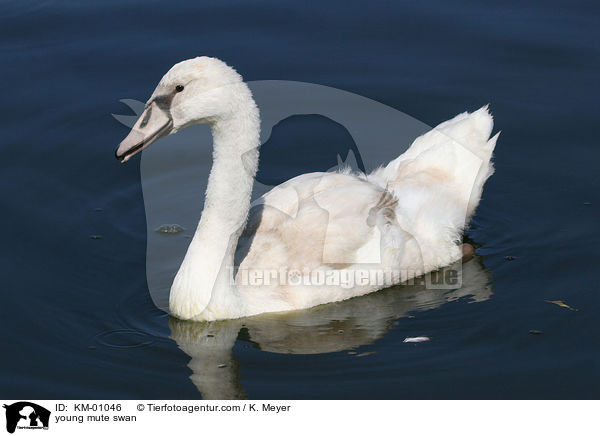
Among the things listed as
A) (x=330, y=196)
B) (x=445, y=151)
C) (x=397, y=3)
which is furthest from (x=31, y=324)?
(x=397, y=3)

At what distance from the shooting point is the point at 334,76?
12211 mm

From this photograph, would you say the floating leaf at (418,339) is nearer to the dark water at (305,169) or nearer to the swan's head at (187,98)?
the dark water at (305,169)

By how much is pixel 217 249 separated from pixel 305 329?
1.01 meters

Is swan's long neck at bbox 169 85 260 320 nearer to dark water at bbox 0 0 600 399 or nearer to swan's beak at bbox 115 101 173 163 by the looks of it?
dark water at bbox 0 0 600 399

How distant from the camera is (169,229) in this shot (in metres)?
9.64

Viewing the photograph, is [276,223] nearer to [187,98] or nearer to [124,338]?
[187,98]

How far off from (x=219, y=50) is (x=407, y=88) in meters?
2.59

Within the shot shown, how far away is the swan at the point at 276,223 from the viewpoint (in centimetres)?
757

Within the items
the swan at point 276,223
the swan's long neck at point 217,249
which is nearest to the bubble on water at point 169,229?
the swan at point 276,223

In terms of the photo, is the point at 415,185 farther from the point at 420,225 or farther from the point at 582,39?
the point at 582,39

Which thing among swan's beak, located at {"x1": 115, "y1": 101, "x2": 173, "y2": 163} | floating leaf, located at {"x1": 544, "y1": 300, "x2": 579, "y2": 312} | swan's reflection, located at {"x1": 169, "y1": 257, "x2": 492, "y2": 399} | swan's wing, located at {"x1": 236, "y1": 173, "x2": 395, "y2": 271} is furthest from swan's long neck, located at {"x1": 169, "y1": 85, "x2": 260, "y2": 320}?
floating leaf, located at {"x1": 544, "y1": 300, "x2": 579, "y2": 312}
